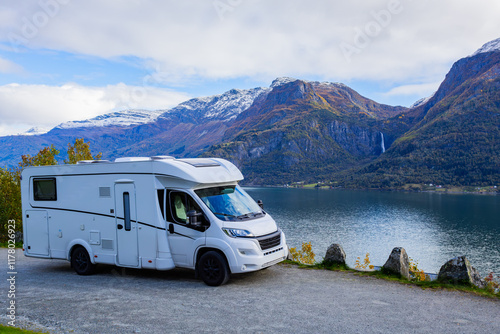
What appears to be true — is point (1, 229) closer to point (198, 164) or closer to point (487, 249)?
point (198, 164)

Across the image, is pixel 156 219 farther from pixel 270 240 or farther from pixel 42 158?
pixel 42 158

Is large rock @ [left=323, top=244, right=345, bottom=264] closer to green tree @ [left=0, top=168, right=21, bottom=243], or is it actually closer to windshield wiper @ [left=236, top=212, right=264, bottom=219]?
windshield wiper @ [left=236, top=212, right=264, bottom=219]

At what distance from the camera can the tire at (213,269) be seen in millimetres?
10484

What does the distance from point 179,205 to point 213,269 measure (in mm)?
2060

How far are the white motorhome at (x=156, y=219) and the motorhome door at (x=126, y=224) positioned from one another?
3 centimetres

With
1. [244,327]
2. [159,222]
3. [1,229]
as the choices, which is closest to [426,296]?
[244,327]

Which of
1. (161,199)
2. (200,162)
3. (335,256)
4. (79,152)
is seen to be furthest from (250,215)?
(79,152)

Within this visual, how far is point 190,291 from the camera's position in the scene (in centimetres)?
1029

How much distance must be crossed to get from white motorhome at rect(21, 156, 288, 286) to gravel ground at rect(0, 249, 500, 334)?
0.74 metres

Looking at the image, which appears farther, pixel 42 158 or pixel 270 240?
pixel 42 158

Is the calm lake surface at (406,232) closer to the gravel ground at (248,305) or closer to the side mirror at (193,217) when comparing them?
the gravel ground at (248,305)

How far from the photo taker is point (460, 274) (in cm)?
1038

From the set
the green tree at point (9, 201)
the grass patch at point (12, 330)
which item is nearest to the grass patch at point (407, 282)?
the grass patch at point (12, 330)

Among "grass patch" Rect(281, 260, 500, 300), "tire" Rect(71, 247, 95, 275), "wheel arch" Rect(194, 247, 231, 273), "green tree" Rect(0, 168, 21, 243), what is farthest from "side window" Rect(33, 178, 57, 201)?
"green tree" Rect(0, 168, 21, 243)
